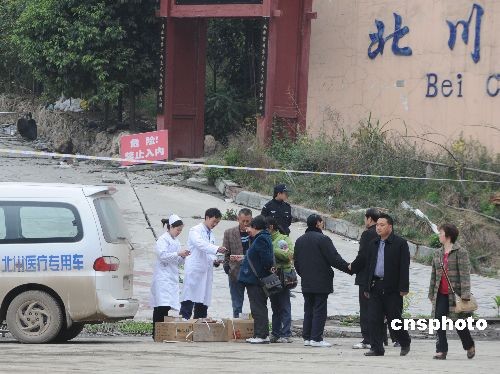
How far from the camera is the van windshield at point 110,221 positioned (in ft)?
47.3

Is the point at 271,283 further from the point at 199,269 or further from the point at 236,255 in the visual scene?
the point at 199,269

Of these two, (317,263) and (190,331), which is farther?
(190,331)

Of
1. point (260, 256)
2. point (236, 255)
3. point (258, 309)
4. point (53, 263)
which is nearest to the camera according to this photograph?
point (53, 263)

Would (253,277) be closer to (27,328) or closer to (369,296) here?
(369,296)

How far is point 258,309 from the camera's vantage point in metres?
15.0

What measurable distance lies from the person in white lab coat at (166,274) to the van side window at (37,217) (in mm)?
1525

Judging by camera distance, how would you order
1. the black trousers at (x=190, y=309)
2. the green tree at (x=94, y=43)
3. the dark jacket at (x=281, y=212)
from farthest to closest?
the green tree at (x=94, y=43)
the dark jacket at (x=281, y=212)
the black trousers at (x=190, y=309)

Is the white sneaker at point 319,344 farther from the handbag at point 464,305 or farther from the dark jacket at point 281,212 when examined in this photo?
the dark jacket at point 281,212

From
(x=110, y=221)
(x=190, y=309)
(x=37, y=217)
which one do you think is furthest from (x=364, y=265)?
(x=37, y=217)

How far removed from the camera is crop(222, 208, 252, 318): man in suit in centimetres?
1589

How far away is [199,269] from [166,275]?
0.49 meters

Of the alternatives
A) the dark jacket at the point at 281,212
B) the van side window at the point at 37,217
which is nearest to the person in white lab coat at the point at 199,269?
the van side window at the point at 37,217

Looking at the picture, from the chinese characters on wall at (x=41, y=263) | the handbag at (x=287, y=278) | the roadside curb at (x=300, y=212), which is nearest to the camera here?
the chinese characters on wall at (x=41, y=263)

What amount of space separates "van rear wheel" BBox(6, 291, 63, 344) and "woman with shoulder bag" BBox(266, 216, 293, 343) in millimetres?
2618
